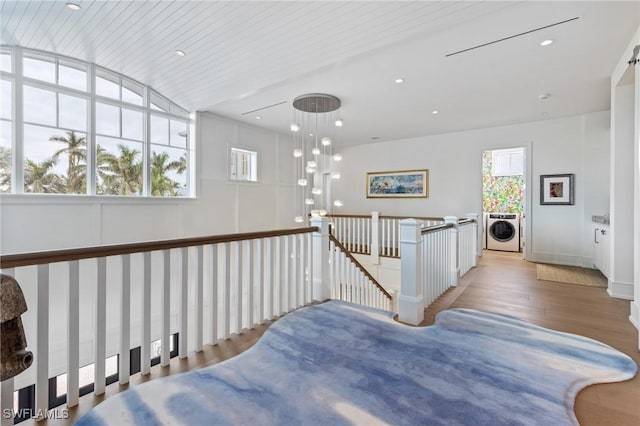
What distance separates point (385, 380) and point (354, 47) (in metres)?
3.19

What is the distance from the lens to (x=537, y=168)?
5.62 meters

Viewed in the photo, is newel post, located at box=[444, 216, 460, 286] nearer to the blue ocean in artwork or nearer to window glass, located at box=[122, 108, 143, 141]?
the blue ocean in artwork

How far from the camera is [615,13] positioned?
249 centimetres

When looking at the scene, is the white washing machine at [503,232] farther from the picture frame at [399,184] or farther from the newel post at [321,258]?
the newel post at [321,258]

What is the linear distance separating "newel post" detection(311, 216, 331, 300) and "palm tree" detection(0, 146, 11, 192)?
3919 millimetres

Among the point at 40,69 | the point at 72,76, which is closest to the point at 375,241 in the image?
the point at 72,76

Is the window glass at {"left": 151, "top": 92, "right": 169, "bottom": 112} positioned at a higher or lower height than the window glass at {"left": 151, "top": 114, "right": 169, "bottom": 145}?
higher

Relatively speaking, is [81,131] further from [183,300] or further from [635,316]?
[635,316]

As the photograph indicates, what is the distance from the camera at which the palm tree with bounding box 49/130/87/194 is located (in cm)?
399

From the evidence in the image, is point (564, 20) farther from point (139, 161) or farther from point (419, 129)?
point (139, 161)

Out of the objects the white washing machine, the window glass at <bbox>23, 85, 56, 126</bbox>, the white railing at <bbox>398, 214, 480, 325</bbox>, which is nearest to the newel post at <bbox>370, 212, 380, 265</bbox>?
the white railing at <bbox>398, 214, 480, 325</bbox>

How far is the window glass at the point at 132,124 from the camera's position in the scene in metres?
4.57

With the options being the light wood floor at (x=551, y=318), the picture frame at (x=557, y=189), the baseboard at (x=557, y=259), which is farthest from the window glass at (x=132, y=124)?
the baseboard at (x=557, y=259)

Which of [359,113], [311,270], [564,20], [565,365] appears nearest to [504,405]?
[565,365]
